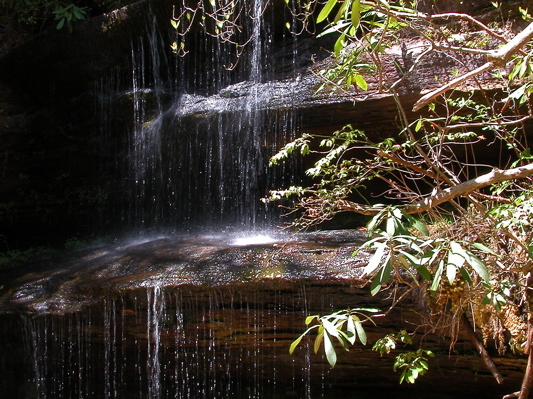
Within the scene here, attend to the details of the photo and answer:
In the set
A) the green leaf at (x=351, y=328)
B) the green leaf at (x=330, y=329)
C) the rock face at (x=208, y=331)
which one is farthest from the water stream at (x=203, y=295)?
the green leaf at (x=330, y=329)

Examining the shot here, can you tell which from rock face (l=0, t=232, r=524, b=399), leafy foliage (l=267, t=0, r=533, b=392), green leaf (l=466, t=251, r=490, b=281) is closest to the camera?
green leaf (l=466, t=251, r=490, b=281)

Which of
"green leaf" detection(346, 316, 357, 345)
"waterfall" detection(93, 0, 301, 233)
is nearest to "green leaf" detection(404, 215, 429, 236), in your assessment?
"green leaf" detection(346, 316, 357, 345)

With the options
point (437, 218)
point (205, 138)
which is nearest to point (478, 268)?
point (437, 218)

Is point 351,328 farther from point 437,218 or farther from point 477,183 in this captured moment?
point 437,218

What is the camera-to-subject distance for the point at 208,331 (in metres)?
4.71

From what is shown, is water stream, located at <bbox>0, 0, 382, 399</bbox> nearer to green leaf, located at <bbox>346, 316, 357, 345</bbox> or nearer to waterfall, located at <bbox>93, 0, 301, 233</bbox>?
waterfall, located at <bbox>93, 0, 301, 233</bbox>

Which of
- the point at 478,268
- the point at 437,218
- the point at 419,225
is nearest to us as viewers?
the point at 478,268

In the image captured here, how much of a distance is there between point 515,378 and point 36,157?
730cm

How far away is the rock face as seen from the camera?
435 cm

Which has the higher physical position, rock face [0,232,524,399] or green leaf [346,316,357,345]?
green leaf [346,316,357,345]

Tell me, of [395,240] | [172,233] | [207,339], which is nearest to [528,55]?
[395,240]

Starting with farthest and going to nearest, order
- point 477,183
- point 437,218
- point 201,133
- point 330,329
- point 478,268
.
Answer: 1. point 201,133
2. point 437,218
3. point 477,183
4. point 330,329
5. point 478,268

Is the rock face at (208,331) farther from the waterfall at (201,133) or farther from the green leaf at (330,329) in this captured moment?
the green leaf at (330,329)

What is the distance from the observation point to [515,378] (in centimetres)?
403
